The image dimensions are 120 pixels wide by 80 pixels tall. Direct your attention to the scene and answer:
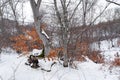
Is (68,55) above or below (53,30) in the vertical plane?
below

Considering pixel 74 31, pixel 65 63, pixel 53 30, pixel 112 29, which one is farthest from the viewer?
pixel 112 29

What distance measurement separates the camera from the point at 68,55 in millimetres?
13844

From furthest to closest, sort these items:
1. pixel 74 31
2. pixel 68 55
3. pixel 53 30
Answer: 1. pixel 53 30
2. pixel 74 31
3. pixel 68 55

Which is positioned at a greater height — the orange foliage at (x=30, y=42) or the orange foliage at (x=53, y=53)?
the orange foliage at (x=30, y=42)

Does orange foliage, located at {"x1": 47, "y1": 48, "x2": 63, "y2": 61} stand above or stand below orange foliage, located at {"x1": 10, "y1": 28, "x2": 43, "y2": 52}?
below

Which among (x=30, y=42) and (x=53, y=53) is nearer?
(x=53, y=53)

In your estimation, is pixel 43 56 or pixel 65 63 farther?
pixel 65 63

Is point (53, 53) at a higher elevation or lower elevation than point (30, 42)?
lower

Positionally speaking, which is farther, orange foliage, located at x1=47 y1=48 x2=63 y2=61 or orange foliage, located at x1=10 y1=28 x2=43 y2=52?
orange foliage, located at x1=10 y1=28 x2=43 y2=52

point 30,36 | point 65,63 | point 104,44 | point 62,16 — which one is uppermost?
point 62,16

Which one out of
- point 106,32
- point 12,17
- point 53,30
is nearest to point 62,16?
point 53,30

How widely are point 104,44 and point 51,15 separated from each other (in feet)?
155

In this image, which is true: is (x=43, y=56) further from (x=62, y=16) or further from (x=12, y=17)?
(x=12, y=17)

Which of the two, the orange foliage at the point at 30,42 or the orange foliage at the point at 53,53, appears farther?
the orange foliage at the point at 30,42
